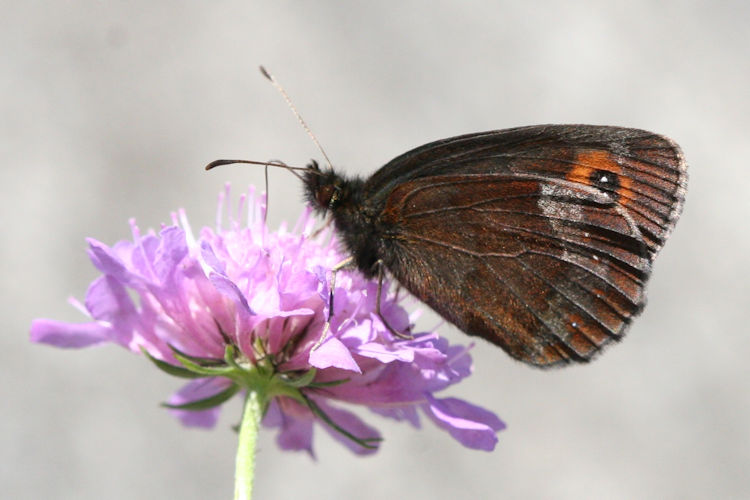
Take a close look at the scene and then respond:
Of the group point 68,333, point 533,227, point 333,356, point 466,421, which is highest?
point 68,333

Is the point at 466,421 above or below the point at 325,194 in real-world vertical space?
below

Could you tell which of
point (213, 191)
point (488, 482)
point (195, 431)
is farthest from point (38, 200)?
point (488, 482)

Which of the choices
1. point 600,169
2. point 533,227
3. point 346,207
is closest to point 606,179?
point 600,169

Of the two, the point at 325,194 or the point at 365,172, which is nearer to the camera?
the point at 325,194

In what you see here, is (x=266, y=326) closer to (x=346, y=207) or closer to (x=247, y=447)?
(x=247, y=447)

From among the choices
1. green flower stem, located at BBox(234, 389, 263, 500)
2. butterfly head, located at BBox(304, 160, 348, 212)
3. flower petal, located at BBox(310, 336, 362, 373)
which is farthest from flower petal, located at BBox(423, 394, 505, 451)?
A: butterfly head, located at BBox(304, 160, 348, 212)

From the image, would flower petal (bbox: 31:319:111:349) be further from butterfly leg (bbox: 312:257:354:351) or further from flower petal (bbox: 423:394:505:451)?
flower petal (bbox: 423:394:505:451)

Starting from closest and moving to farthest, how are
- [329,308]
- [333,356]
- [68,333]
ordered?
[333,356] → [329,308] → [68,333]
